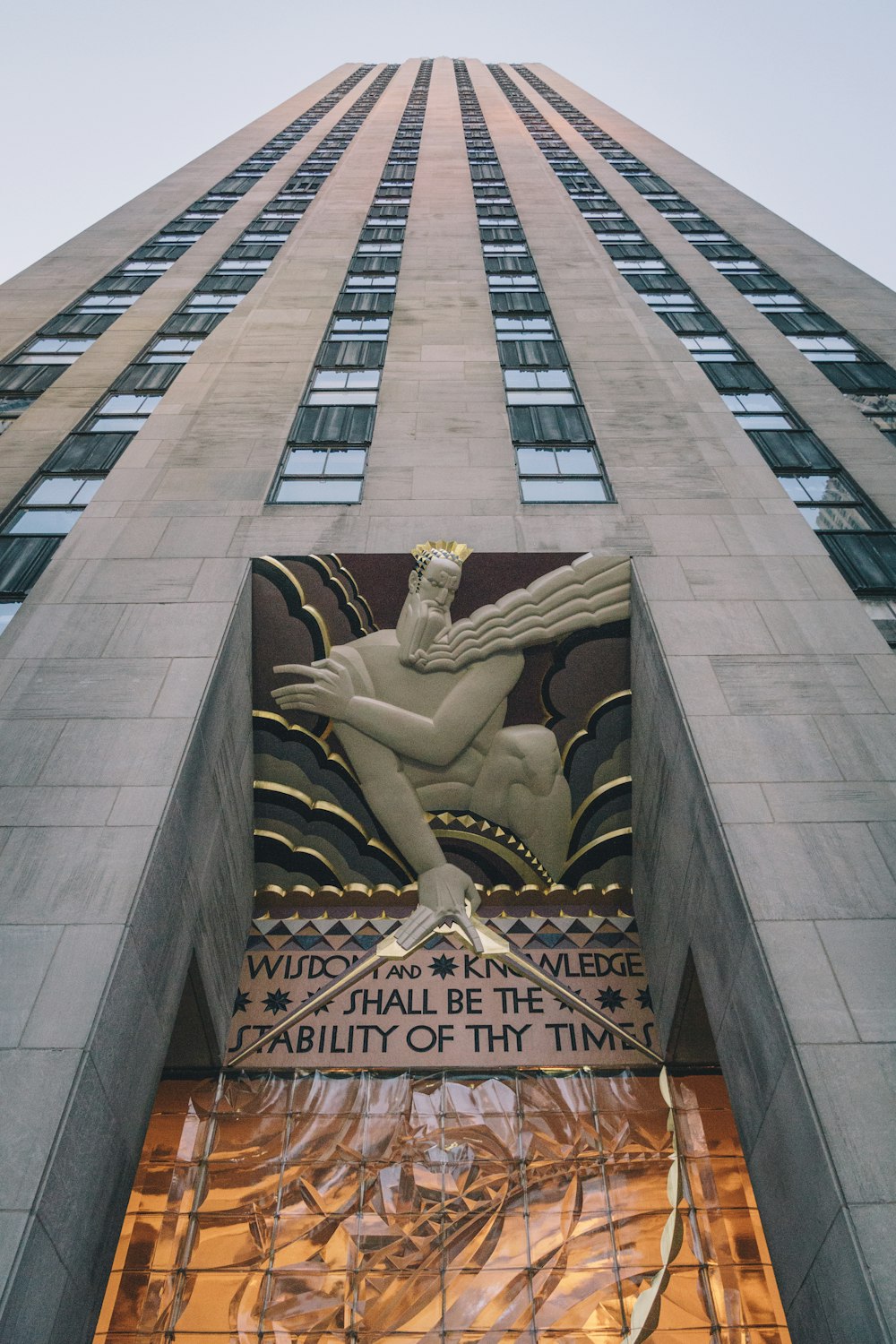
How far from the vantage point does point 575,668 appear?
45.0 feet

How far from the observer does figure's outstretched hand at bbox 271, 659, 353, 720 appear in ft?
43.9

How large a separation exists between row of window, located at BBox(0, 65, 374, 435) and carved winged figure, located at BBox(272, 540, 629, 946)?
11485 millimetres

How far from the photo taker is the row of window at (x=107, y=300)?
21.6 metres

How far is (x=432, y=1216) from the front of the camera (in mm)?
10555

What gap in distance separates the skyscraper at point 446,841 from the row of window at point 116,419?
0.51ft

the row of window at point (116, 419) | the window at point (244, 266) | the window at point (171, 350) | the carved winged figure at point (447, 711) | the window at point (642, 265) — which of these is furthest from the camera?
the window at point (642, 265)

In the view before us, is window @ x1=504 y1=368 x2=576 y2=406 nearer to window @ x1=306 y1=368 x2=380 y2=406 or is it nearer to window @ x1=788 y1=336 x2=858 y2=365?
window @ x1=306 y1=368 x2=380 y2=406

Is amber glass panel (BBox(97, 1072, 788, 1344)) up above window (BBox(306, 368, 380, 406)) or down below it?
below

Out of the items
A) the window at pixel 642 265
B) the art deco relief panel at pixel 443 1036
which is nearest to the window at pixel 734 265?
the window at pixel 642 265

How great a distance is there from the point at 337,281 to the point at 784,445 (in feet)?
43.7

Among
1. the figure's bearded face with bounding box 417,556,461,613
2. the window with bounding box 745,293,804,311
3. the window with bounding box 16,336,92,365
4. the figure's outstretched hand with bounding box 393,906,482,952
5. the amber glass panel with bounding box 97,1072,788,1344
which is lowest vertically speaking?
the amber glass panel with bounding box 97,1072,788,1344

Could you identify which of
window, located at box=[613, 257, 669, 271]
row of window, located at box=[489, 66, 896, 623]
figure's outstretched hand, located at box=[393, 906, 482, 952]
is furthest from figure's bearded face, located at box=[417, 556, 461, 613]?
window, located at box=[613, 257, 669, 271]

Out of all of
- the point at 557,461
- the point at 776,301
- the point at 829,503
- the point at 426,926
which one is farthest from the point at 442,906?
the point at 776,301

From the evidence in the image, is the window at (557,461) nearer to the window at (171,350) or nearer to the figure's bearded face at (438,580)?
the figure's bearded face at (438,580)
